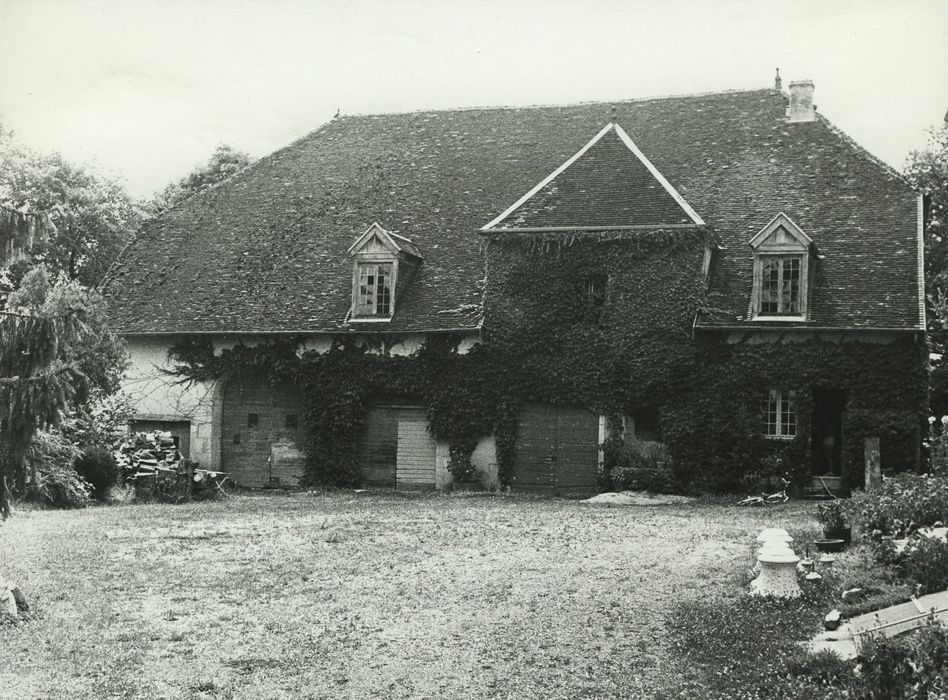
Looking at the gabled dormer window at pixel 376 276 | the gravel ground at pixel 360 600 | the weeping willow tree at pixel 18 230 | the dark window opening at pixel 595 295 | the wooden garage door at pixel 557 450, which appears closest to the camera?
the gravel ground at pixel 360 600

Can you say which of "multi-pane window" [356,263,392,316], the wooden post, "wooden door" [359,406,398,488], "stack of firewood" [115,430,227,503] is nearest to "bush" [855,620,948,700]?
the wooden post

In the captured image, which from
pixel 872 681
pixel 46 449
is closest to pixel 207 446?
pixel 46 449

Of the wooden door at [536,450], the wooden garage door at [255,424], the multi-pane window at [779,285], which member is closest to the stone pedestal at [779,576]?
the multi-pane window at [779,285]

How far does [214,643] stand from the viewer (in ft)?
33.6

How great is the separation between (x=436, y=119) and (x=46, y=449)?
22627 millimetres

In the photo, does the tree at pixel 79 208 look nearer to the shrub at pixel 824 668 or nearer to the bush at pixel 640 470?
the bush at pixel 640 470

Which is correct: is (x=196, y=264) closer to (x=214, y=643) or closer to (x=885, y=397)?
(x=885, y=397)

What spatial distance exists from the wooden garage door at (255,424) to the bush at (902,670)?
20.7 meters

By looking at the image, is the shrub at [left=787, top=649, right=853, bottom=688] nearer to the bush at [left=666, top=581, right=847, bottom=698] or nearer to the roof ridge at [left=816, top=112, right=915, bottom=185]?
the bush at [left=666, top=581, right=847, bottom=698]

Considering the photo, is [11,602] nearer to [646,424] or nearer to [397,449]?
[397,449]

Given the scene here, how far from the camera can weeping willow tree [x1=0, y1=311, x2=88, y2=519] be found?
10383mm

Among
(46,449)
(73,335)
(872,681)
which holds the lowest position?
(872,681)

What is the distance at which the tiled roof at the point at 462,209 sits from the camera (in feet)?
80.2

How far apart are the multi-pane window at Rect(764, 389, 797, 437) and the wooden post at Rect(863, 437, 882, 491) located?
1.62 m
